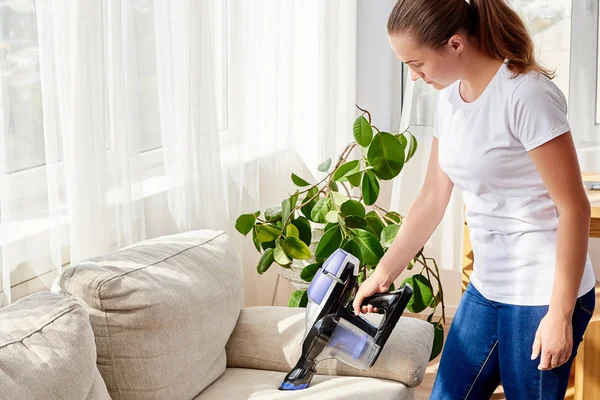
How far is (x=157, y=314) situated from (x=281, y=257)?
749mm

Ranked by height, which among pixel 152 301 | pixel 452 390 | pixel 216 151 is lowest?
pixel 452 390

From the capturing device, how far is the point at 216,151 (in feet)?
8.19

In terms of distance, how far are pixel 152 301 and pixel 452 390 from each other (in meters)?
0.68

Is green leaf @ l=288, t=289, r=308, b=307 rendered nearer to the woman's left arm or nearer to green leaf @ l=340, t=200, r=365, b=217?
green leaf @ l=340, t=200, r=365, b=217

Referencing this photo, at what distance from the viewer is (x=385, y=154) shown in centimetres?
245

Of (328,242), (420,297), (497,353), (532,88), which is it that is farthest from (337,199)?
(532,88)

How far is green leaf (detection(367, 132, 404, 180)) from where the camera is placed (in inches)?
96.0

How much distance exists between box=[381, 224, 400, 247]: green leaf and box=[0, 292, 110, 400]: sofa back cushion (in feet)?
3.76

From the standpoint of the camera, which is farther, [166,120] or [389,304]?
[166,120]

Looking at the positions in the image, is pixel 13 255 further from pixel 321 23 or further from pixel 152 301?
pixel 321 23

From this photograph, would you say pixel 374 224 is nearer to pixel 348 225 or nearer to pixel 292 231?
pixel 348 225

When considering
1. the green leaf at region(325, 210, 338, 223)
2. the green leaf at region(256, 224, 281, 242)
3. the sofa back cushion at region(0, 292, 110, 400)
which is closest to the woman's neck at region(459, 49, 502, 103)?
the sofa back cushion at region(0, 292, 110, 400)

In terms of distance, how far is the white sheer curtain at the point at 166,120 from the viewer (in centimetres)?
182

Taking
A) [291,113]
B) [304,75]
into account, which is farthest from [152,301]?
[304,75]
